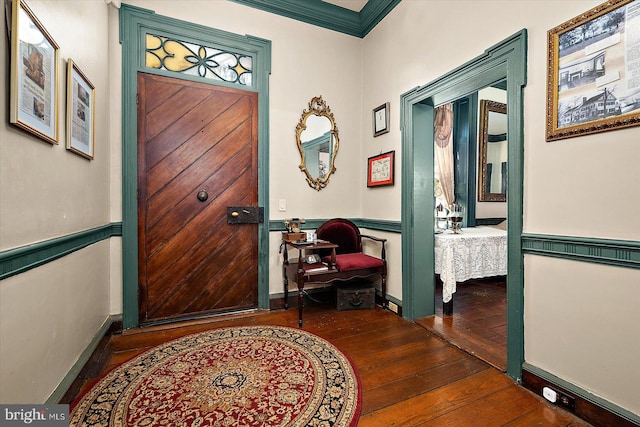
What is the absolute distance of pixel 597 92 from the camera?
1481mm

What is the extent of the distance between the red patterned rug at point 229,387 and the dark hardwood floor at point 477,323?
3.33ft

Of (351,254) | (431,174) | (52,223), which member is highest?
(431,174)

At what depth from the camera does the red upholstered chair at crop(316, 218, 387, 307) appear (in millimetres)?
2924

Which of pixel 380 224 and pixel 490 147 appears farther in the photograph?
pixel 490 147

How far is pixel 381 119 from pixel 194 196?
2.16m

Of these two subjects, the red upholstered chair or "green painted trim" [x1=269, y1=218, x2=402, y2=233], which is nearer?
the red upholstered chair

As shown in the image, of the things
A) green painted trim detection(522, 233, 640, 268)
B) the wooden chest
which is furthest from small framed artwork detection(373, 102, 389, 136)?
green painted trim detection(522, 233, 640, 268)

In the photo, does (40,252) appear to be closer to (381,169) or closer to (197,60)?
(197,60)

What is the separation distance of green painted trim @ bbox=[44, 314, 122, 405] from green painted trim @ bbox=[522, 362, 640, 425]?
266 cm

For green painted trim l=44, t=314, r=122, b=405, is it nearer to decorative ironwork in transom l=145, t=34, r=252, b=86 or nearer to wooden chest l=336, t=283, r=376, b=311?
wooden chest l=336, t=283, r=376, b=311

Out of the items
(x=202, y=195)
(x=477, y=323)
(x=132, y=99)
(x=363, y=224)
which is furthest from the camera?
(x=363, y=224)

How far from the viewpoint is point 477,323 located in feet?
9.03
